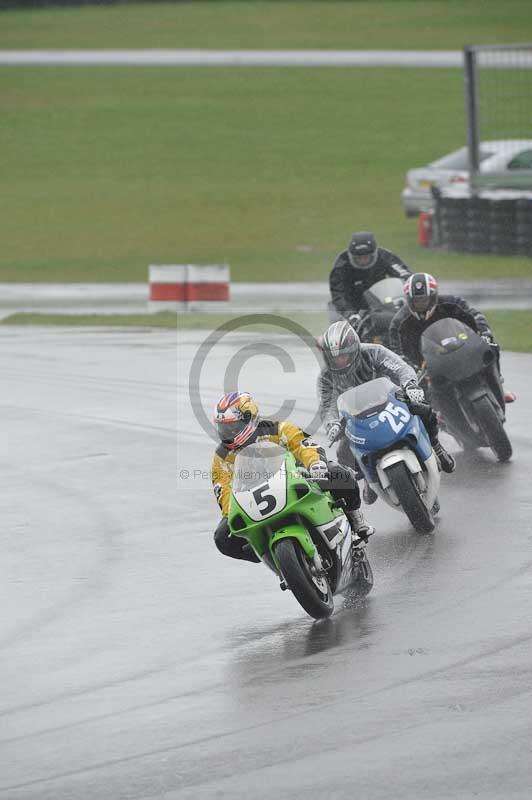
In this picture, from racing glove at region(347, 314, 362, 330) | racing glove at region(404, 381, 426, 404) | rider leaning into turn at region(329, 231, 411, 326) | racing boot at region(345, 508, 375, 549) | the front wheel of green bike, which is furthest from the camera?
rider leaning into turn at region(329, 231, 411, 326)

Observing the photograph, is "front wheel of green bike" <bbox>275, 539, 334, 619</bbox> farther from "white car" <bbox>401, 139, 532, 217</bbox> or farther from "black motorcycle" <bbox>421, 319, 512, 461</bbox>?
"white car" <bbox>401, 139, 532, 217</bbox>

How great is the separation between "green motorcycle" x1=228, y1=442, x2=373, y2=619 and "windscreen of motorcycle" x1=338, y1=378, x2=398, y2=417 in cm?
170

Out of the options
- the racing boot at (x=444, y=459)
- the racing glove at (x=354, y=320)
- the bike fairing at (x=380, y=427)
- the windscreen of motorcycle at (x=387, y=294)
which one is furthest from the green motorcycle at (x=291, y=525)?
the windscreen of motorcycle at (x=387, y=294)

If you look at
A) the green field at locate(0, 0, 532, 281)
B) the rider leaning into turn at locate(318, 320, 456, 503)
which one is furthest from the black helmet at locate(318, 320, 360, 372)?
the green field at locate(0, 0, 532, 281)

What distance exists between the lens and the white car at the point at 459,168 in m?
31.4

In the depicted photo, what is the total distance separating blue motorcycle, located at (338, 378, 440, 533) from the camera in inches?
422

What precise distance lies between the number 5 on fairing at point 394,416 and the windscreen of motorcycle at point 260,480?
1752 mm

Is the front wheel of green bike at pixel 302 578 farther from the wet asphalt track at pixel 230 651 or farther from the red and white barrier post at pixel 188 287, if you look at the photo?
the red and white barrier post at pixel 188 287

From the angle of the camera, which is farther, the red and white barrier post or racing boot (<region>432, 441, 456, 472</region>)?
the red and white barrier post

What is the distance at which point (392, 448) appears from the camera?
1082 cm

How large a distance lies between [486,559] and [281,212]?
26.9 meters

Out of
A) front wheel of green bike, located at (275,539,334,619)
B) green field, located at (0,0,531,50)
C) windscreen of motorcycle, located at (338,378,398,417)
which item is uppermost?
front wheel of green bike, located at (275,539,334,619)

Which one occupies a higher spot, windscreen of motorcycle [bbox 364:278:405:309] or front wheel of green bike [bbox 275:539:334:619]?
front wheel of green bike [bbox 275:539:334:619]

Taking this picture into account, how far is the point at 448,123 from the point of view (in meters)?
47.7
